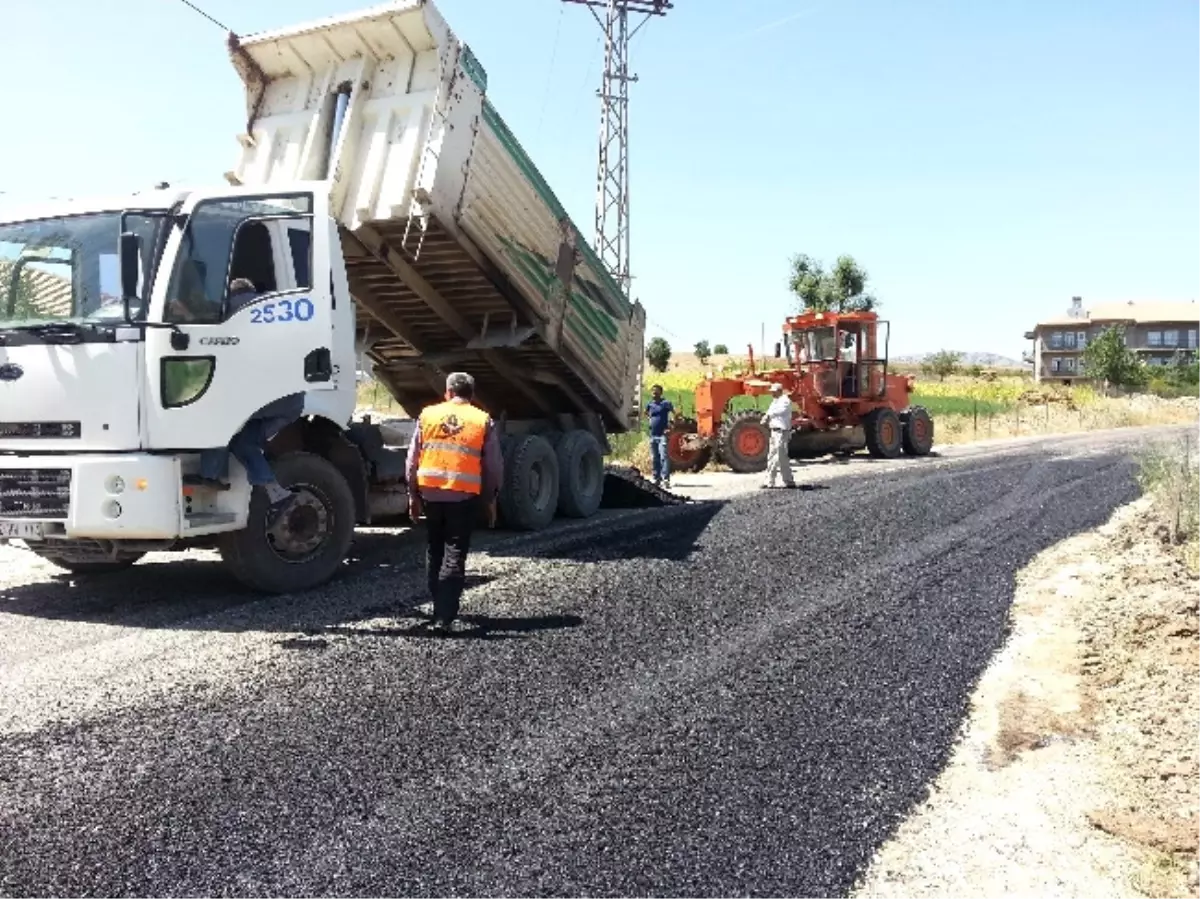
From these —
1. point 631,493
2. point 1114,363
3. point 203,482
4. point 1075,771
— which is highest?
point 1114,363

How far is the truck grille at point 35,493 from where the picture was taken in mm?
5648

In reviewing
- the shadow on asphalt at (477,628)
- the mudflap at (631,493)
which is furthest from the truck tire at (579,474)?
the shadow on asphalt at (477,628)

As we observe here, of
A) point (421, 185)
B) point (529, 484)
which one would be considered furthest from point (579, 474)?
point (421, 185)

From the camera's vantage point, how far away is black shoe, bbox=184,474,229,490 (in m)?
5.85

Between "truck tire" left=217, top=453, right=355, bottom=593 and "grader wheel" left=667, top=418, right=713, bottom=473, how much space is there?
10317 millimetres

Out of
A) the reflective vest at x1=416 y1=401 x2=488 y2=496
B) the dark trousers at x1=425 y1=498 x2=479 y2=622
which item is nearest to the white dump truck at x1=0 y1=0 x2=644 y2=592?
the reflective vest at x1=416 y1=401 x2=488 y2=496

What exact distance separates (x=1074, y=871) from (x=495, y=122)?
6.39 m

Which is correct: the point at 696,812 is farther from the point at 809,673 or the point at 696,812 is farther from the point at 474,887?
the point at 809,673

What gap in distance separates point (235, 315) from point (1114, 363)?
5592 cm

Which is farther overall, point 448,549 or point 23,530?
point 23,530

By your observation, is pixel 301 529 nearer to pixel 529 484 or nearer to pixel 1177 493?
pixel 529 484

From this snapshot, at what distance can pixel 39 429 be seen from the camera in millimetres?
5707

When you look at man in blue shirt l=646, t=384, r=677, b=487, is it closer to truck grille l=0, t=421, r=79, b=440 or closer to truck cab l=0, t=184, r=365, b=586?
truck cab l=0, t=184, r=365, b=586

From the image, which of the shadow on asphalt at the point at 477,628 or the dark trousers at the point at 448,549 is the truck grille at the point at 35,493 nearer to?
the shadow on asphalt at the point at 477,628
